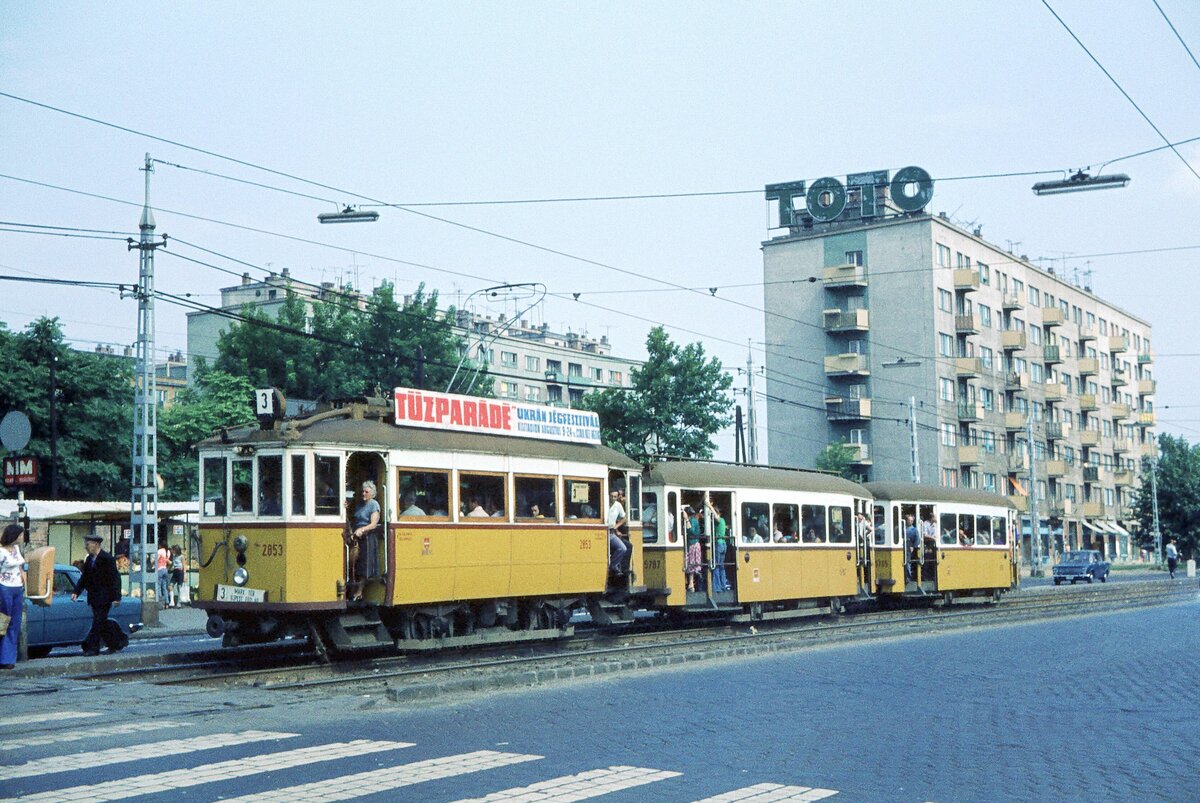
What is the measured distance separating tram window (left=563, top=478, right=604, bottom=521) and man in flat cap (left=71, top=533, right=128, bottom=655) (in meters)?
6.26

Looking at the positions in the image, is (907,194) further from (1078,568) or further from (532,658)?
(532,658)

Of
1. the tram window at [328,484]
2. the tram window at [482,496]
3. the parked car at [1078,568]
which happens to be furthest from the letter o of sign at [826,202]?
the tram window at [328,484]

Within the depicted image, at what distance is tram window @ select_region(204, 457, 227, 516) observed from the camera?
1726cm

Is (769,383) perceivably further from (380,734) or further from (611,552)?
(380,734)

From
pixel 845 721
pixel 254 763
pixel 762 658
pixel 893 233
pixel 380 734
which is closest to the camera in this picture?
pixel 254 763

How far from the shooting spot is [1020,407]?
294 ft

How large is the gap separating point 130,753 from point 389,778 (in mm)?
2289

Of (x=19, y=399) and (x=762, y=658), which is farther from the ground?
(x=19, y=399)

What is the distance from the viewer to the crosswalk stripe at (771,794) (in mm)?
8391

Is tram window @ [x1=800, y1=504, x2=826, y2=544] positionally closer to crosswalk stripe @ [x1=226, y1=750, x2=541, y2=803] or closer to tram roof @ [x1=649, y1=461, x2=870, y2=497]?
tram roof @ [x1=649, y1=461, x2=870, y2=497]

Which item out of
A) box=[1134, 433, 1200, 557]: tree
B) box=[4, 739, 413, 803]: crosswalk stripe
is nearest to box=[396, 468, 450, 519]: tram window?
box=[4, 739, 413, 803]: crosswalk stripe

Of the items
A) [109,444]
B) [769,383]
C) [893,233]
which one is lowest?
[109,444]

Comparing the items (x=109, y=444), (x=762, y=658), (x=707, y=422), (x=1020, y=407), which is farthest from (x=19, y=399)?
(x=1020, y=407)

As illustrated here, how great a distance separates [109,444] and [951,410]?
47.9m
